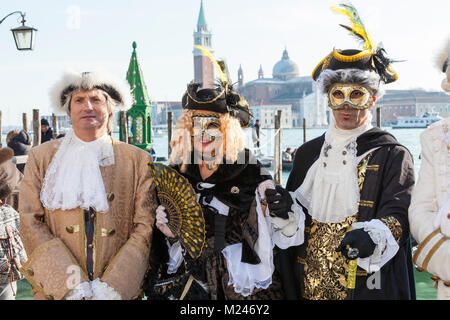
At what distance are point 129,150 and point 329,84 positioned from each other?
1117mm

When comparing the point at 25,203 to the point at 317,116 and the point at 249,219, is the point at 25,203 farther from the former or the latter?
the point at 317,116

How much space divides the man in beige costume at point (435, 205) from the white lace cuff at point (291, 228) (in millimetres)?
584

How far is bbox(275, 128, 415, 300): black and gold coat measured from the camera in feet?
7.57

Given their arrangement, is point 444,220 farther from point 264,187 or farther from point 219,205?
point 219,205

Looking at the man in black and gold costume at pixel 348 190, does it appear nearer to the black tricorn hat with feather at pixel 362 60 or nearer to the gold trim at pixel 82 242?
the black tricorn hat with feather at pixel 362 60

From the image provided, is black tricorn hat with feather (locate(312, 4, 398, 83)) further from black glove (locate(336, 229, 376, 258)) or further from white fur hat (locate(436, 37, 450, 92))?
black glove (locate(336, 229, 376, 258))

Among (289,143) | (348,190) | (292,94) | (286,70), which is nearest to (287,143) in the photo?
(289,143)

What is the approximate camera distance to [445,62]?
80.4 inches

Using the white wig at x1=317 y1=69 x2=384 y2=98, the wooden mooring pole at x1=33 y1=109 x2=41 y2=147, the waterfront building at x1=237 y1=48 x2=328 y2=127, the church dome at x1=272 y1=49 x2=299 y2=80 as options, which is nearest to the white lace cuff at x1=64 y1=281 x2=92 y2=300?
the white wig at x1=317 y1=69 x2=384 y2=98

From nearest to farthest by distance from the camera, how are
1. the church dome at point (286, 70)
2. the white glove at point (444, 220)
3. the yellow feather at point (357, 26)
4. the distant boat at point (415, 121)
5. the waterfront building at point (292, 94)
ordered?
the white glove at point (444, 220) → the yellow feather at point (357, 26) → the distant boat at point (415, 121) → the waterfront building at point (292, 94) → the church dome at point (286, 70)

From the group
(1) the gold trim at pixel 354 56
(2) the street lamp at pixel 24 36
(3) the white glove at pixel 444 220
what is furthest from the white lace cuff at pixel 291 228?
(2) the street lamp at pixel 24 36

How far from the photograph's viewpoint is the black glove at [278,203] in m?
2.25

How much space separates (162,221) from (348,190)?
0.96 metres
